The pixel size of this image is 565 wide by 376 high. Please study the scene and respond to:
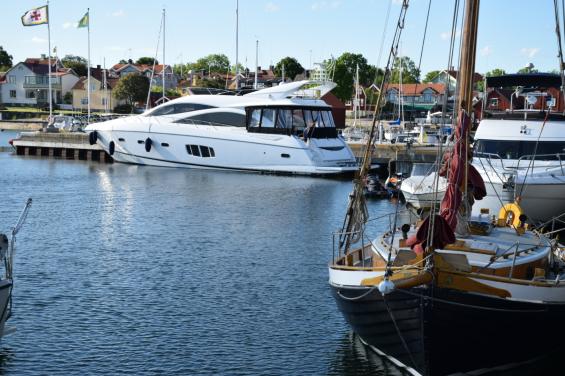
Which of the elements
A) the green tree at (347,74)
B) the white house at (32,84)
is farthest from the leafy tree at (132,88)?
the green tree at (347,74)

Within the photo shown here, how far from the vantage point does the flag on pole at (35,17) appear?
245 feet

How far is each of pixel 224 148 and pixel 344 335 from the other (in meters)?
34.7

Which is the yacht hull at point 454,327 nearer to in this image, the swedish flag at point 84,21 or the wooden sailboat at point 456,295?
the wooden sailboat at point 456,295

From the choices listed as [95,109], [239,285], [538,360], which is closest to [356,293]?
[538,360]

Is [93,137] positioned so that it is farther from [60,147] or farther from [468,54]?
[468,54]

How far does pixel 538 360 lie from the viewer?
1642 centimetres

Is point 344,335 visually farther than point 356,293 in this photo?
Yes

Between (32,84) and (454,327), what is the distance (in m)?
138

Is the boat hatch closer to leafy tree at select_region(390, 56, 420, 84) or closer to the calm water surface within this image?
the calm water surface

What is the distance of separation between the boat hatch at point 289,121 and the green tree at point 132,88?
7669 cm

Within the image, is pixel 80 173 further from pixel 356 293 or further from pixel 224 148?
pixel 356 293

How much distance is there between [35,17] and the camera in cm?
7525

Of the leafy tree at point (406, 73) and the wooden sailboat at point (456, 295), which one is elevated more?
the leafy tree at point (406, 73)

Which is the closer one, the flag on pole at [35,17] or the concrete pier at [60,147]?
the concrete pier at [60,147]
